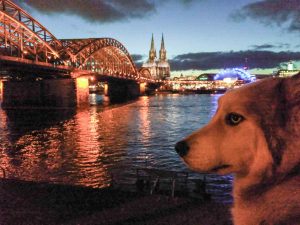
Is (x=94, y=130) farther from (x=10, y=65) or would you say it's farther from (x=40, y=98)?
(x=40, y=98)

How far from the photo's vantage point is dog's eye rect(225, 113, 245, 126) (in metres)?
2.43

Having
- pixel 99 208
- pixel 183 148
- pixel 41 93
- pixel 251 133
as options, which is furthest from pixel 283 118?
pixel 41 93

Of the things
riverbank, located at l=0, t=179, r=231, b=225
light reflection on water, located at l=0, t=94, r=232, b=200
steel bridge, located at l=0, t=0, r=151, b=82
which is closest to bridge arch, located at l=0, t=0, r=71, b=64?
steel bridge, located at l=0, t=0, r=151, b=82

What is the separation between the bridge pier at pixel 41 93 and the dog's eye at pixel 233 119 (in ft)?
286

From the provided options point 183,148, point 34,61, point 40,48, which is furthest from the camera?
point 40,48

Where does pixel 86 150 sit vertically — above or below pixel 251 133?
below

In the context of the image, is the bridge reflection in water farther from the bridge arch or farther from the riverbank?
the riverbank

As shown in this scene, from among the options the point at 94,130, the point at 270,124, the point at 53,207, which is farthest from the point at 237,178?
the point at 94,130

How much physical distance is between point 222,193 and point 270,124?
16.6m

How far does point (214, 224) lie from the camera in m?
10.3

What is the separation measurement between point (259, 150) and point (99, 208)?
10.5 m

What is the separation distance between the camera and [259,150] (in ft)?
7.48

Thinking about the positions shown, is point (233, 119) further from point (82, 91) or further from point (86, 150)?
point (82, 91)

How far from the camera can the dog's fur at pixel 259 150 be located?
6.66 feet
